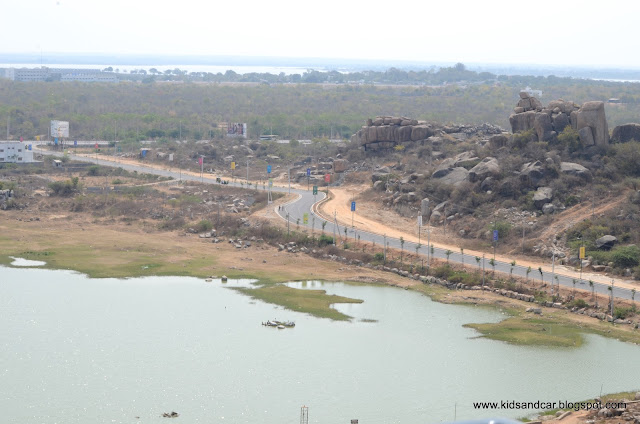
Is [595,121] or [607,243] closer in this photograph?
[607,243]

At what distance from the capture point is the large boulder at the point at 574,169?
65.9 meters

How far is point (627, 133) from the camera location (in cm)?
7200

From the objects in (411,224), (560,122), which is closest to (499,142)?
(560,122)

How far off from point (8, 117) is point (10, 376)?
102 metres

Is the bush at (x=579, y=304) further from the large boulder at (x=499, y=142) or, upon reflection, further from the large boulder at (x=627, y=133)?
the large boulder at (x=499, y=142)

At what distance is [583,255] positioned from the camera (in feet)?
172

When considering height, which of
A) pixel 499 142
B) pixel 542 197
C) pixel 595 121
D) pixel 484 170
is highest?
pixel 595 121

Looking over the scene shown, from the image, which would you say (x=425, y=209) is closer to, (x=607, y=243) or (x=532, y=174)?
(x=532, y=174)

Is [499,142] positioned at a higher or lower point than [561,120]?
lower

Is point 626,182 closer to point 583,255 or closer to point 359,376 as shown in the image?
point 583,255

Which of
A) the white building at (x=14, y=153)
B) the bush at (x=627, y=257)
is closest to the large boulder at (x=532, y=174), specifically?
the bush at (x=627, y=257)

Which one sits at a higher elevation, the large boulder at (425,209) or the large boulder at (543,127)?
the large boulder at (543,127)

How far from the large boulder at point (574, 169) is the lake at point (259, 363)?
71.4 ft

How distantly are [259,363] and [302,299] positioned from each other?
11672 mm
